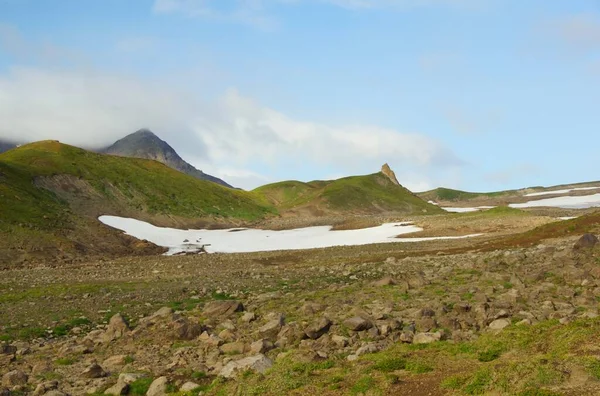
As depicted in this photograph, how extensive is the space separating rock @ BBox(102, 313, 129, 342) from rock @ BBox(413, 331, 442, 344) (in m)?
13.4

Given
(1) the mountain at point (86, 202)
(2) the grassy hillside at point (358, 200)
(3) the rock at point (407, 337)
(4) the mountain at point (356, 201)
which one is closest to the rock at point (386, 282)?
(3) the rock at point (407, 337)

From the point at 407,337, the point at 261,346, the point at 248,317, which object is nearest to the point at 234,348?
the point at 261,346

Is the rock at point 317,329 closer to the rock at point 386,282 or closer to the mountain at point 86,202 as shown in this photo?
the rock at point 386,282

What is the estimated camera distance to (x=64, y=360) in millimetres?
21203

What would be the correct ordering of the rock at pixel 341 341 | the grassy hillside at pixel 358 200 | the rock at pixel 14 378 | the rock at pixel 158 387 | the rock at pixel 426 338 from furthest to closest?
the grassy hillside at pixel 358 200
the rock at pixel 341 341
the rock at pixel 426 338
the rock at pixel 14 378
the rock at pixel 158 387

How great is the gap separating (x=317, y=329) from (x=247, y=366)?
4.47 meters

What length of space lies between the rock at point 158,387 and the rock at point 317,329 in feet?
20.7

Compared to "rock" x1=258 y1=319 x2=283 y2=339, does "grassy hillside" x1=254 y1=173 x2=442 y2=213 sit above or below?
above

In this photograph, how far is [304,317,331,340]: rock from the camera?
71.8ft

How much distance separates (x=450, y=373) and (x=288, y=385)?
4.81 metres

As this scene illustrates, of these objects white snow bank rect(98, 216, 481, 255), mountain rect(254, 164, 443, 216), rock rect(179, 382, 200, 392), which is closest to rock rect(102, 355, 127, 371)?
rock rect(179, 382, 200, 392)

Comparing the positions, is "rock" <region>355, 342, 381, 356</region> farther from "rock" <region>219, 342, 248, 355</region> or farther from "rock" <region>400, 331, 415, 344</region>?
"rock" <region>219, 342, 248, 355</region>

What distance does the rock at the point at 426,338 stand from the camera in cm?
1994

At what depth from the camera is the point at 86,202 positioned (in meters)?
98.7
